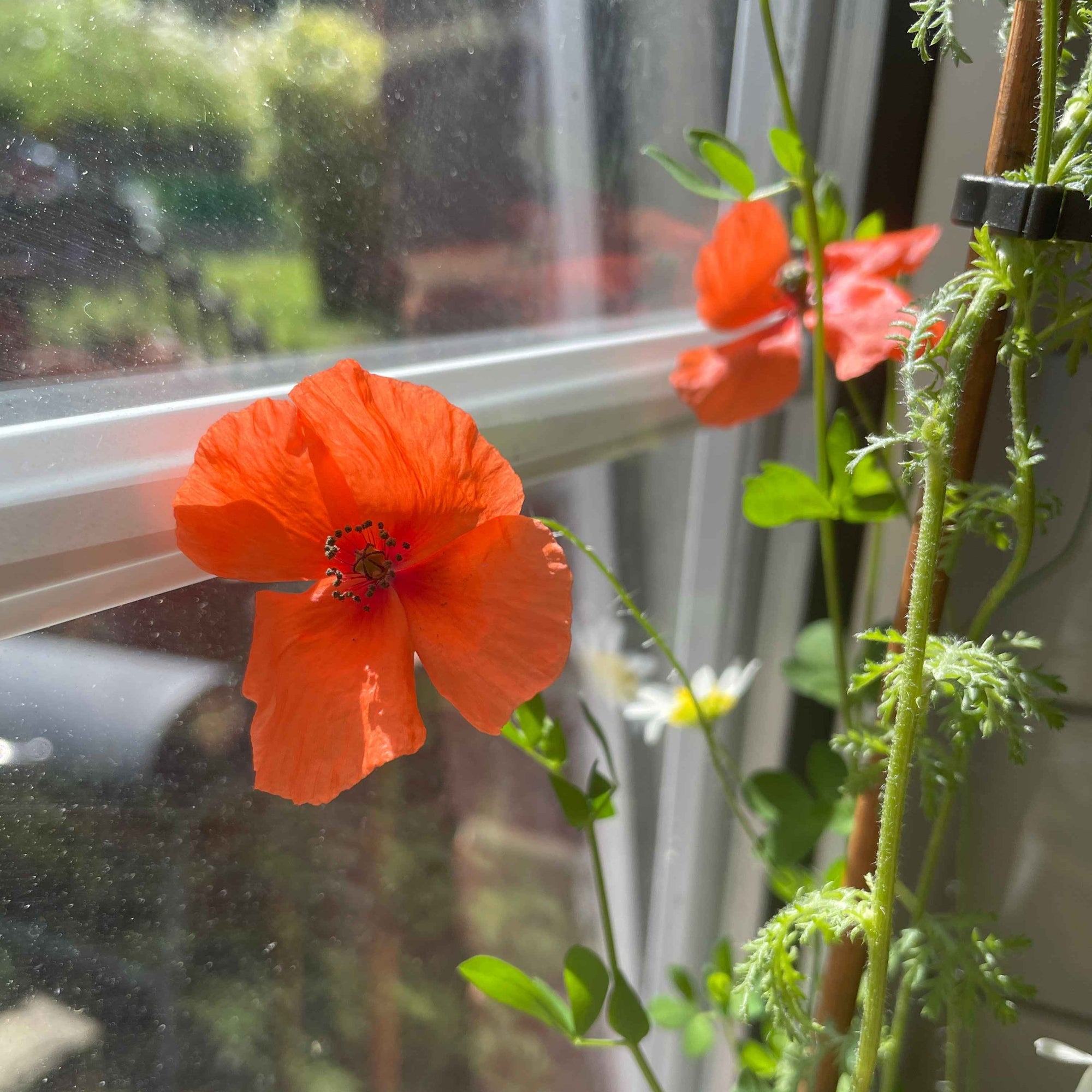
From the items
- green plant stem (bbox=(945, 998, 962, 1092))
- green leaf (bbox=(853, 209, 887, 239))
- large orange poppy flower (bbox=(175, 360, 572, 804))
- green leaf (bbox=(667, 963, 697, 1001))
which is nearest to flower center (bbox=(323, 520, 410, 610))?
large orange poppy flower (bbox=(175, 360, 572, 804))

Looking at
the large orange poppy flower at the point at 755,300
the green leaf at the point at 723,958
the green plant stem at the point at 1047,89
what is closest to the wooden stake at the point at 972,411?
the green plant stem at the point at 1047,89

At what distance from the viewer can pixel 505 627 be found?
38 centimetres

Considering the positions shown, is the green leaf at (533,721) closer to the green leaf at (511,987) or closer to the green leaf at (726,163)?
the green leaf at (511,987)

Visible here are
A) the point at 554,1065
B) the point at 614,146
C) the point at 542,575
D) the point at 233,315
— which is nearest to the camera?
the point at 542,575

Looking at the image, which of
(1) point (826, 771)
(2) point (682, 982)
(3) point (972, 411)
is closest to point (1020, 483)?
(3) point (972, 411)

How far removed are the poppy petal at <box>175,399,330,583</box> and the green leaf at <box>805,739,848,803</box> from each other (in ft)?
1.74

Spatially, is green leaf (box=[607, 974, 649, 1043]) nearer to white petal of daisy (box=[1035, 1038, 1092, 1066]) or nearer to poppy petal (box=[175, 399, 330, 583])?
white petal of daisy (box=[1035, 1038, 1092, 1066])

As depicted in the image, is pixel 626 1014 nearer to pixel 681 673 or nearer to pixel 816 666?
pixel 681 673

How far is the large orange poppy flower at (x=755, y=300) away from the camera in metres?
0.57

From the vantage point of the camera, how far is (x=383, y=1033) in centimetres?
68

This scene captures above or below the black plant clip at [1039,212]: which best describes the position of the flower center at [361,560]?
below

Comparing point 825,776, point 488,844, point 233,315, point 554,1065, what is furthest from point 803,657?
point 233,315

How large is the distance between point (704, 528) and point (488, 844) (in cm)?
38

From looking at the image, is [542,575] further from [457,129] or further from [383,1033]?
[383,1033]
